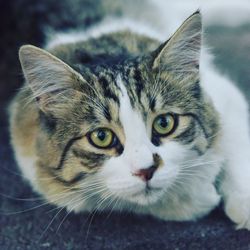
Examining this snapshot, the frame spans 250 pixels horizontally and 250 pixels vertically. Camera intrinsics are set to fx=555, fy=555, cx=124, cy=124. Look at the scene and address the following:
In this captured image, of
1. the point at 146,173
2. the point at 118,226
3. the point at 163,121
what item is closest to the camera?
the point at 146,173

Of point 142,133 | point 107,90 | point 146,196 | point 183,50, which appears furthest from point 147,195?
point 183,50

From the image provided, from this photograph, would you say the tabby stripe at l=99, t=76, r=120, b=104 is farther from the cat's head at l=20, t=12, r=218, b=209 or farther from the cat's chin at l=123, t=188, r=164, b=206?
the cat's chin at l=123, t=188, r=164, b=206

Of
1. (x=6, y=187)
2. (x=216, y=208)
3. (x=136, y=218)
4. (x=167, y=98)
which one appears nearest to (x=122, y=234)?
(x=136, y=218)

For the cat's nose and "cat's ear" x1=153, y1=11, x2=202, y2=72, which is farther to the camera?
"cat's ear" x1=153, y1=11, x2=202, y2=72

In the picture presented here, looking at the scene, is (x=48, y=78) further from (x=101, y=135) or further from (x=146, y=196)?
(x=146, y=196)

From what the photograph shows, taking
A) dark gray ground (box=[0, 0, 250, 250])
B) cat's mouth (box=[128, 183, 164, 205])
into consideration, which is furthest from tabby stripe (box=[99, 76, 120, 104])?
dark gray ground (box=[0, 0, 250, 250])

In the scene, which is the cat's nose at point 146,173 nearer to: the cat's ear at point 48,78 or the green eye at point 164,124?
the green eye at point 164,124
